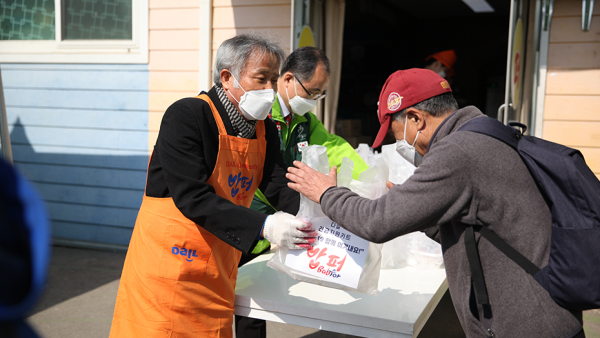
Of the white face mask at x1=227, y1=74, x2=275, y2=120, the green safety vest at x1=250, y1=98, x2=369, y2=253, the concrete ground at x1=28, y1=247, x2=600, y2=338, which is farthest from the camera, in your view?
the concrete ground at x1=28, y1=247, x2=600, y2=338

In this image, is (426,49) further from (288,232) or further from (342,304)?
(288,232)

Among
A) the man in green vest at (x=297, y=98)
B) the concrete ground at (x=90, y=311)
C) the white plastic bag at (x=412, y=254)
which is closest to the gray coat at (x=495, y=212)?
the white plastic bag at (x=412, y=254)

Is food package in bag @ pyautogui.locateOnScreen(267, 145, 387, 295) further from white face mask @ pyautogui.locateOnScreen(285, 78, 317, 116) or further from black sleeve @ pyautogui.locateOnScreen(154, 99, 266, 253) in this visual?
white face mask @ pyautogui.locateOnScreen(285, 78, 317, 116)

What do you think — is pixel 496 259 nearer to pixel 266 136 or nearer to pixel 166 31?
pixel 266 136

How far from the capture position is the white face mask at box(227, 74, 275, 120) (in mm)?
1812

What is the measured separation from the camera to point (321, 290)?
2.00 m

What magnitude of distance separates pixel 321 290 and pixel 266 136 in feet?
2.35

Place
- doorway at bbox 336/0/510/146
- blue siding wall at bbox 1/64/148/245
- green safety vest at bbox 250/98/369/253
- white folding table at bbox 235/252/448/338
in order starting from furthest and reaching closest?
doorway at bbox 336/0/510/146 < blue siding wall at bbox 1/64/148/245 < green safety vest at bbox 250/98/369/253 < white folding table at bbox 235/252/448/338

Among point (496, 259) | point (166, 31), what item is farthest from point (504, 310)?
point (166, 31)

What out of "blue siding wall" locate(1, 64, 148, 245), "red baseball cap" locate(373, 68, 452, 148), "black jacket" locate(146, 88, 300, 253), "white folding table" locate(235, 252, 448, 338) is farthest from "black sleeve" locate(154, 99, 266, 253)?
"blue siding wall" locate(1, 64, 148, 245)

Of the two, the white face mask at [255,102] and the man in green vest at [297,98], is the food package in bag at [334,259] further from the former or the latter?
the man in green vest at [297,98]

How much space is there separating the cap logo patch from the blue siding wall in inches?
157

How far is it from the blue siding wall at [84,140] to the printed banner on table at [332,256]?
A: 12.7ft

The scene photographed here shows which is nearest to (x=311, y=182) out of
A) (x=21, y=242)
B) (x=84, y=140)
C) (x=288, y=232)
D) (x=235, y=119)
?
(x=288, y=232)
